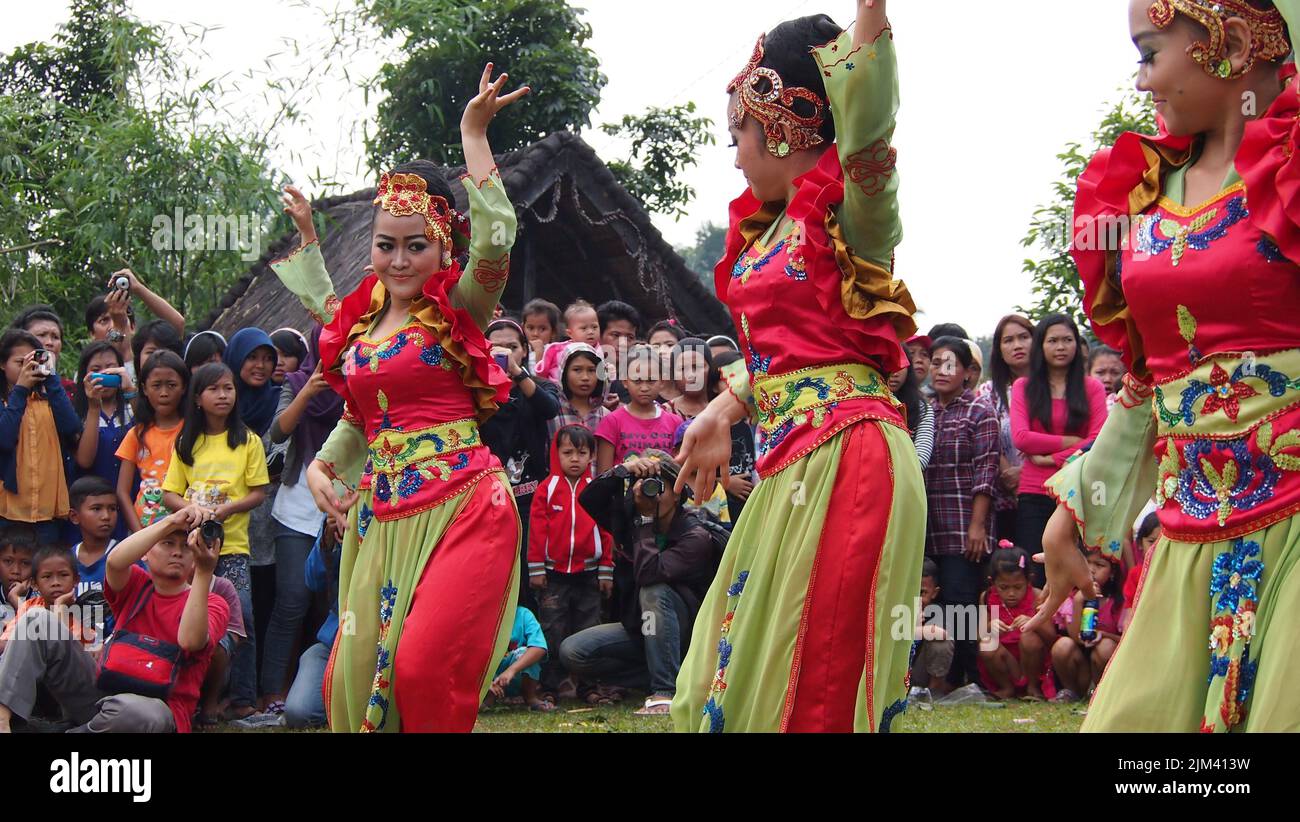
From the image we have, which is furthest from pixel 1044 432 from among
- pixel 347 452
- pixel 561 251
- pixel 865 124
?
pixel 561 251

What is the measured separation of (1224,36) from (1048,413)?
5.28m

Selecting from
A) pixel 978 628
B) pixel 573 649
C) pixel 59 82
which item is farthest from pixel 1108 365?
pixel 59 82

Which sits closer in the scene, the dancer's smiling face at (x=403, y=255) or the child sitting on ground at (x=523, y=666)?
the dancer's smiling face at (x=403, y=255)

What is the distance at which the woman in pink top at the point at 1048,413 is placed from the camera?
823 centimetres

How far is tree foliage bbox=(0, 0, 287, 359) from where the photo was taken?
35.9 ft

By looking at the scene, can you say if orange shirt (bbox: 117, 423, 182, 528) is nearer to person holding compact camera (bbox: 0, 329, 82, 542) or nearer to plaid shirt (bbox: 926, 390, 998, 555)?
person holding compact camera (bbox: 0, 329, 82, 542)

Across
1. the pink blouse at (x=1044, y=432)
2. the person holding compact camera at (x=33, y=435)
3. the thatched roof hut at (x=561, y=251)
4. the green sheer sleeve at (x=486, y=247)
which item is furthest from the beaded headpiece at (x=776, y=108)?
the thatched roof hut at (x=561, y=251)

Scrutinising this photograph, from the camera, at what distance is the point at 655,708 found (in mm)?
7645

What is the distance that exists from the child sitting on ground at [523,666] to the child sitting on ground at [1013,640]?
2516mm

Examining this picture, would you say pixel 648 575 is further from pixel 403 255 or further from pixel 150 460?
pixel 403 255

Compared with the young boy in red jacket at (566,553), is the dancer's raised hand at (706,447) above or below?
above

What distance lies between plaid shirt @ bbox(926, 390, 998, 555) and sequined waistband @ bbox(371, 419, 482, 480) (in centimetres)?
403

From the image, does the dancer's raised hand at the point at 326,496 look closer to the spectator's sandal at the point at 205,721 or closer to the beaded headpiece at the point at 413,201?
the beaded headpiece at the point at 413,201

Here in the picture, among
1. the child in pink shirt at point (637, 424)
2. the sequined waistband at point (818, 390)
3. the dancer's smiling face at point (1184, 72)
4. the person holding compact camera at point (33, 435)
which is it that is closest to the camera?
the dancer's smiling face at point (1184, 72)
